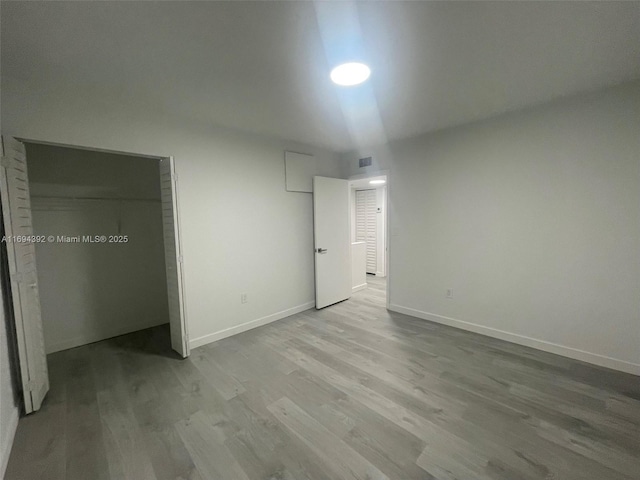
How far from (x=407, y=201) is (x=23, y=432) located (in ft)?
13.9

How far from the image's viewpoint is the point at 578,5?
142 cm

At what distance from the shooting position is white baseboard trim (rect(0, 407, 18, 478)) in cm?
153

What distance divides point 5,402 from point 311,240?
332 centimetres

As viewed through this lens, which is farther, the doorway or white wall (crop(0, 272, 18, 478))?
the doorway

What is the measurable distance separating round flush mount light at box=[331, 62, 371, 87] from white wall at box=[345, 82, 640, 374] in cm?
182

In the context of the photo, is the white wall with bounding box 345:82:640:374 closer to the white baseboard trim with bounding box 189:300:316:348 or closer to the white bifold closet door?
the white baseboard trim with bounding box 189:300:316:348

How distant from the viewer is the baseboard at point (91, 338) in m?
3.01

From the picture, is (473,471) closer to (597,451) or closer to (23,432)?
(597,451)

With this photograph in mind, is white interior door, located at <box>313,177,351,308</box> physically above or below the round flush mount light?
below

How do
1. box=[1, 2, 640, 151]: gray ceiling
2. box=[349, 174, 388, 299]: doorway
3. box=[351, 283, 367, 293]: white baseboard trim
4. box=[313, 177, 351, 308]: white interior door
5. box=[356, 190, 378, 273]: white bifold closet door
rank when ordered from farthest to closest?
box=[356, 190, 378, 273]: white bifold closet door → box=[349, 174, 388, 299]: doorway → box=[351, 283, 367, 293]: white baseboard trim → box=[313, 177, 351, 308]: white interior door → box=[1, 2, 640, 151]: gray ceiling

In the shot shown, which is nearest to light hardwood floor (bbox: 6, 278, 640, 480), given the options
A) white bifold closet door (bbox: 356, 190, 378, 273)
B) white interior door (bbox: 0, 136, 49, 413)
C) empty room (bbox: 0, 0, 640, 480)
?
empty room (bbox: 0, 0, 640, 480)

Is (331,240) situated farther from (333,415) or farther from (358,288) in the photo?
(333,415)

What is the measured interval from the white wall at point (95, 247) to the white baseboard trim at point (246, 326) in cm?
118

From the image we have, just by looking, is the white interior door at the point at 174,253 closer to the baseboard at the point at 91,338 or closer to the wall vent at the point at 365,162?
the baseboard at the point at 91,338
